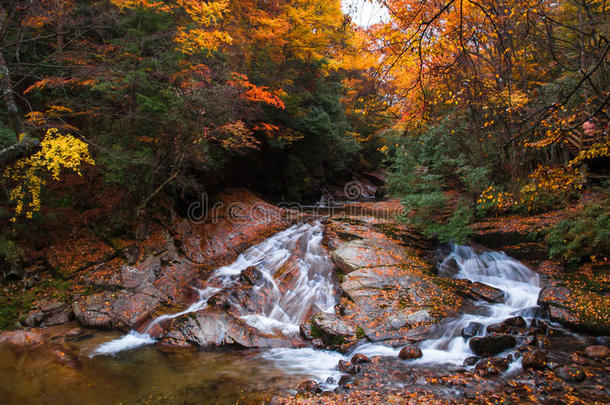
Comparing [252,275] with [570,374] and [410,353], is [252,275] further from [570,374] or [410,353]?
[570,374]

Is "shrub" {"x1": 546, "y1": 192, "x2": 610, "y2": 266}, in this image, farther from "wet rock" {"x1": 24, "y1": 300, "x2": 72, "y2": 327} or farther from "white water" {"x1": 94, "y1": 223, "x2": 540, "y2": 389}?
"wet rock" {"x1": 24, "y1": 300, "x2": 72, "y2": 327}

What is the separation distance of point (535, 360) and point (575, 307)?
2.38 metres

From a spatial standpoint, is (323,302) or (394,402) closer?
(394,402)

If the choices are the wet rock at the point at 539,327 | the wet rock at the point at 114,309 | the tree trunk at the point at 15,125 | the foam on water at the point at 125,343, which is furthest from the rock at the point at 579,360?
the tree trunk at the point at 15,125

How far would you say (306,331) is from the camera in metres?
7.02

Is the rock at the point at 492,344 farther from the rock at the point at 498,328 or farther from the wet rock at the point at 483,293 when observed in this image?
the wet rock at the point at 483,293

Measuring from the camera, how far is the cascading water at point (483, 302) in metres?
6.16

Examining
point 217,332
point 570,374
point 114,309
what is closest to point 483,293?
point 570,374

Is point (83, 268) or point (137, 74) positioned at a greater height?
point (137, 74)

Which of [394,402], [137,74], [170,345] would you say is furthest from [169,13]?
[394,402]

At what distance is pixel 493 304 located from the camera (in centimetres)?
775

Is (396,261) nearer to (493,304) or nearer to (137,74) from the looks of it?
(493,304)

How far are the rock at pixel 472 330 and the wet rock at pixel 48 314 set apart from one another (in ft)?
28.0

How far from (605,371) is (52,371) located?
8782 millimetres
